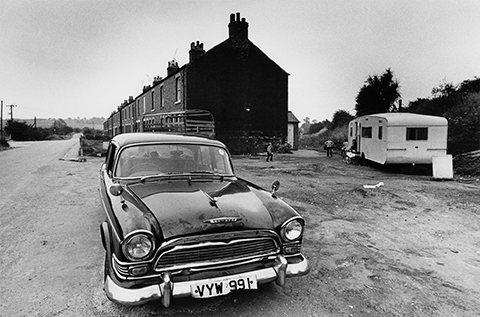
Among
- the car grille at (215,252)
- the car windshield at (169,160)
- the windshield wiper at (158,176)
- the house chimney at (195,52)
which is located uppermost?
the house chimney at (195,52)

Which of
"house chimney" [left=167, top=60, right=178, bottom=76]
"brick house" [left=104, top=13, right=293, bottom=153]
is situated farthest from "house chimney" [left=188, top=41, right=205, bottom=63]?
"house chimney" [left=167, top=60, right=178, bottom=76]

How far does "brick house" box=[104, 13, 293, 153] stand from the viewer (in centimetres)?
2286

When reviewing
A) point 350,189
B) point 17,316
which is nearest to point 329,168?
point 350,189

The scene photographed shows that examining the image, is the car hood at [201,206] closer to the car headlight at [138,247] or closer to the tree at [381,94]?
the car headlight at [138,247]

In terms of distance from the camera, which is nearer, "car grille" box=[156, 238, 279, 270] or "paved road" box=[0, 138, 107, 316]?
"car grille" box=[156, 238, 279, 270]

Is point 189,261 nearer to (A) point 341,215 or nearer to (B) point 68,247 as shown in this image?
(B) point 68,247

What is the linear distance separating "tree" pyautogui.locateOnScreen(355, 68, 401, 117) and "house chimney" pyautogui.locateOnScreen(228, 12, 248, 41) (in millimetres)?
16595

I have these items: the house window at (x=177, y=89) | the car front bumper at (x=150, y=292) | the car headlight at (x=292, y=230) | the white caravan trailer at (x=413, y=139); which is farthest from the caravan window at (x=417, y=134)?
the house window at (x=177, y=89)

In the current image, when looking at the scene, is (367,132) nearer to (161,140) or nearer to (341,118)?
(161,140)

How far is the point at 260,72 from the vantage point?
2480 cm

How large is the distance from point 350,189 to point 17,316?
8.53 meters

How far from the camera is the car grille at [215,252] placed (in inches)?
113

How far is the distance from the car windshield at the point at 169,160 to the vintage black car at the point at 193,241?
36 cm

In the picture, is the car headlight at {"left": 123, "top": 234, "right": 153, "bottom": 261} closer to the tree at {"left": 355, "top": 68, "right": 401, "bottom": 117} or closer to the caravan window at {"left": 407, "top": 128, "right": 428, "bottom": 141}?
the caravan window at {"left": 407, "top": 128, "right": 428, "bottom": 141}
